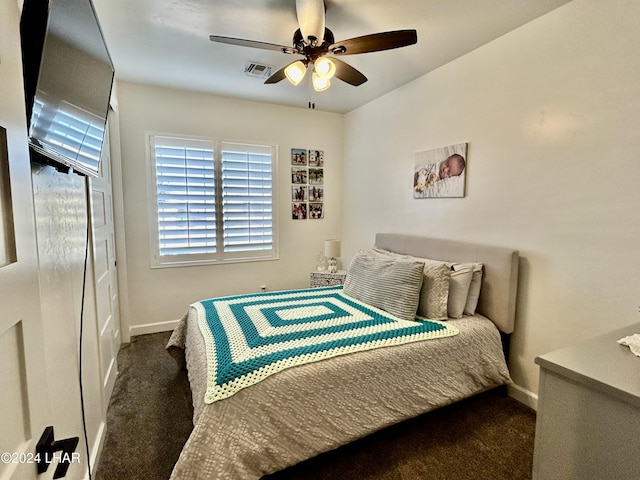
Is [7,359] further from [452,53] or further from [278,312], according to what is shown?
[452,53]

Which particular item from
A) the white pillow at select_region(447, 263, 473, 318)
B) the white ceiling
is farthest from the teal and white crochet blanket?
the white ceiling

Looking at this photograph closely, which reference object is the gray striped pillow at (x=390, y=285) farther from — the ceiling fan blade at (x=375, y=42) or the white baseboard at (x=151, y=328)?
the white baseboard at (x=151, y=328)

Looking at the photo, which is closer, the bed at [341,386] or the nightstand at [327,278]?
the bed at [341,386]

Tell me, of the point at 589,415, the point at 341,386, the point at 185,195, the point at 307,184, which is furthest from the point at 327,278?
the point at 589,415

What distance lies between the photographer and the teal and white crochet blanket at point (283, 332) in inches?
60.3

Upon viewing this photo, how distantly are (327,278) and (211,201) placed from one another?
1.68 m

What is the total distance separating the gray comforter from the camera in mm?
1371

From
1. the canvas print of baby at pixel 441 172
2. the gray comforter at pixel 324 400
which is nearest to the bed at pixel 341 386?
the gray comforter at pixel 324 400

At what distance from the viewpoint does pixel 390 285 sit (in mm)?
2314

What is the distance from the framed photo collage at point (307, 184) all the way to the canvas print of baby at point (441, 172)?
4.93 ft

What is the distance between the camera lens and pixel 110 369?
2.37 meters

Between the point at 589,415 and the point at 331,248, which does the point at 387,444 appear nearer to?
the point at 589,415

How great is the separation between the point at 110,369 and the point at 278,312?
1410 mm


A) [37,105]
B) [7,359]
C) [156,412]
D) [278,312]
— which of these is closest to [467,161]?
[278,312]
